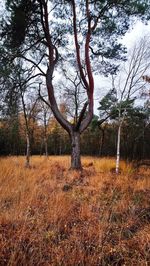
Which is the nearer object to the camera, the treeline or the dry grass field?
the dry grass field

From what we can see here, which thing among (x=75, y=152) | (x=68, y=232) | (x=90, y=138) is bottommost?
(x=68, y=232)

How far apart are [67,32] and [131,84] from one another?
13.7 ft

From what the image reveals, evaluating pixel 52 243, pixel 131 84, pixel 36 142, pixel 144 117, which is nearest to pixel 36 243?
pixel 52 243

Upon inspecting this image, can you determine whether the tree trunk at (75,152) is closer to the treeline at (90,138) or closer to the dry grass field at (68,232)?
the dry grass field at (68,232)

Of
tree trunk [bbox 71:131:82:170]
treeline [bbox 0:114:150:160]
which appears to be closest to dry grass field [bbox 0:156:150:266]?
tree trunk [bbox 71:131:82:170]

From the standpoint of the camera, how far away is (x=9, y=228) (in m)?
3.27

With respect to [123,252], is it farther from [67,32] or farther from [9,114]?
[67,32]

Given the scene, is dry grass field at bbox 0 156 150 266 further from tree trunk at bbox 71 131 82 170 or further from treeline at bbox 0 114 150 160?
treeline at bbox 0 114 150 160

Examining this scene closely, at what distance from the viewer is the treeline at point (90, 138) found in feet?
87.7

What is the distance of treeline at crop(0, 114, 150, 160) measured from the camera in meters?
26.7

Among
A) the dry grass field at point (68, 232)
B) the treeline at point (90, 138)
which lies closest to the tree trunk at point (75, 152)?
the dry grass field at point (68, 232)

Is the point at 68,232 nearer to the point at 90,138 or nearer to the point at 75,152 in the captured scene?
the point at 75,152

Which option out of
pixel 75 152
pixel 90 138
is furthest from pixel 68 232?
pixel 90 138

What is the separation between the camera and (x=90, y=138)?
41.3 m
